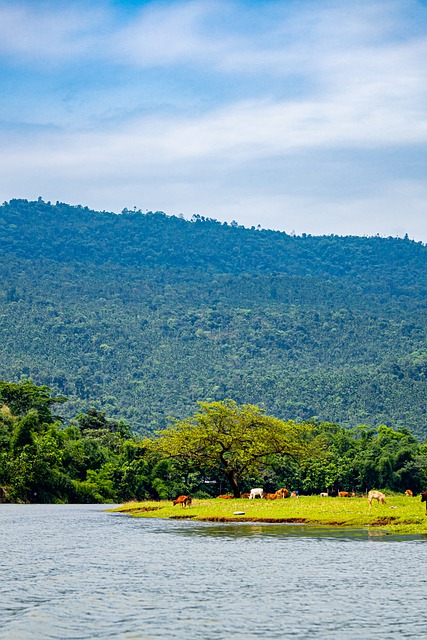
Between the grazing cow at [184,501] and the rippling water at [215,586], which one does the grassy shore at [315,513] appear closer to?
the grazing cow at [184,501]

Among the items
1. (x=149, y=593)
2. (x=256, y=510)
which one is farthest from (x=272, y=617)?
(x=256, y=510)

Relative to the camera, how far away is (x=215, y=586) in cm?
2786

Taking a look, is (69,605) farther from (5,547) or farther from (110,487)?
(110,487)

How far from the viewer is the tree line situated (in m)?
73.1

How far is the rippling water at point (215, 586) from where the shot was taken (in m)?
21.9

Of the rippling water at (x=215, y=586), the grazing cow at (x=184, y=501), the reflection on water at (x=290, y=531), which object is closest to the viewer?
the rippling water at (x=215, y=586)

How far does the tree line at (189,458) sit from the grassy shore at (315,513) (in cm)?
672

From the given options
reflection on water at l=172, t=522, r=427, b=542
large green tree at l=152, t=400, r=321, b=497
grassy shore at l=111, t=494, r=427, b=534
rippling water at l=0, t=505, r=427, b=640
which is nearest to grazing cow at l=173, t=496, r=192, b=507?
grassy shore at l=111, t=494, r=427, b=534

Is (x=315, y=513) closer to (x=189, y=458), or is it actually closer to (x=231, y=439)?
(x=231, y=439)

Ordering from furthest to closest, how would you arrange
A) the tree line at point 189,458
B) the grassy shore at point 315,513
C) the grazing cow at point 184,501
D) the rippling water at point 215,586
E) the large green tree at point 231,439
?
the tree line at point 189,458 → the large green tree at point 231,439 → the grazing cow at point 184,501 → the grassy shore at point 315,513 → the rippling water at point 215,586

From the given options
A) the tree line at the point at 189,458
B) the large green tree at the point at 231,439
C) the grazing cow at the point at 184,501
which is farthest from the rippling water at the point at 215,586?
the tree line at the point at 189,458

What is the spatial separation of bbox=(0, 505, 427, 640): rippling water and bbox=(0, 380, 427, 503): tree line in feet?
90.8

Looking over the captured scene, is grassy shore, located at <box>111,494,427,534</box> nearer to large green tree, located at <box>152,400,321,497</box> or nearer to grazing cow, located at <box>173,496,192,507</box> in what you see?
grazing cow, located at <box>173,496,192,507</box>

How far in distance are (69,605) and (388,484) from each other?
10365cm
